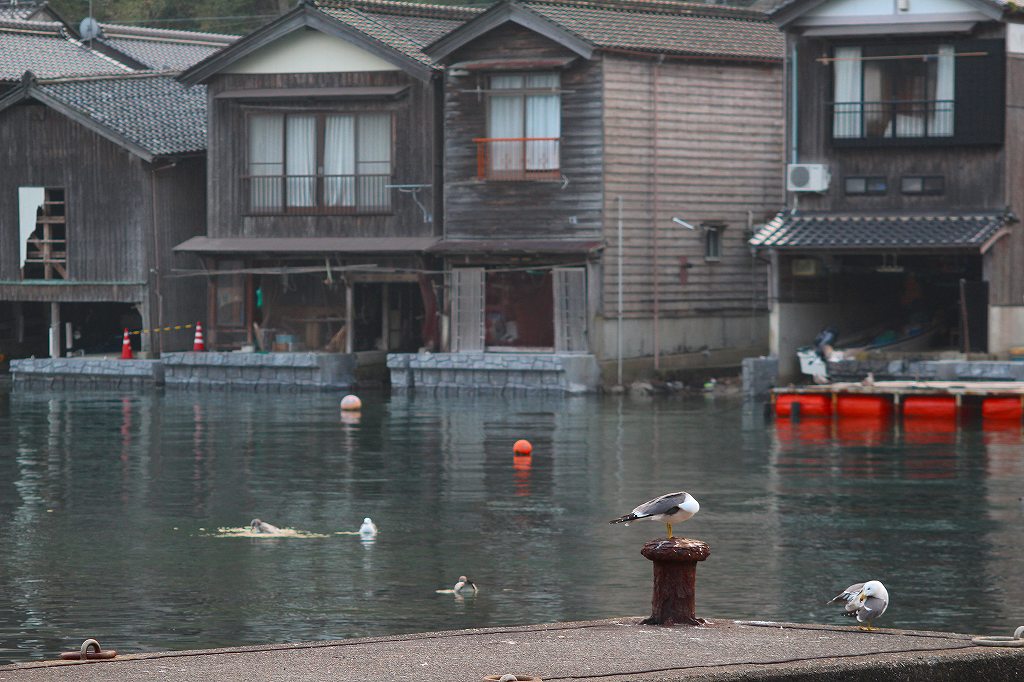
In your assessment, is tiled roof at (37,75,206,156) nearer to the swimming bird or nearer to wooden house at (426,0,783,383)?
wooden house at (426,0,783,383)

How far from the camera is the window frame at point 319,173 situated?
41.7 metres

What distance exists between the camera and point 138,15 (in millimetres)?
67125

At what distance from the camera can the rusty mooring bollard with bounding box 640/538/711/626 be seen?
1162cm

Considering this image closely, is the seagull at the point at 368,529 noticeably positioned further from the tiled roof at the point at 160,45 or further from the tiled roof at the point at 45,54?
the tiled roof at the point at 160,45

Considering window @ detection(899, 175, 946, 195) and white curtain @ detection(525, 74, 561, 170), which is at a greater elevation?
white curtain @ detection(525, 74, 561, 170)

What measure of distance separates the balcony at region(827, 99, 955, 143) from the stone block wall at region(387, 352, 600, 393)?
7.34 meters

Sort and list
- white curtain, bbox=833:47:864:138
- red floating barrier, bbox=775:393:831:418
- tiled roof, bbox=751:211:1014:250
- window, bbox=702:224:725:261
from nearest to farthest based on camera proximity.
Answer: red floating barrier, bbox=775:393:831:418 → tiled roof, bbox=751:211:1014:250 → white curtain, bbox=833:47:864:138 → window, bbox=702:224:725:261

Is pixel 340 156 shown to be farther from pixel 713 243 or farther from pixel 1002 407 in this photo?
pixel 1002 407

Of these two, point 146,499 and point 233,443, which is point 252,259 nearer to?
point 233,443

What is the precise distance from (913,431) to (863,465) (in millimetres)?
4536

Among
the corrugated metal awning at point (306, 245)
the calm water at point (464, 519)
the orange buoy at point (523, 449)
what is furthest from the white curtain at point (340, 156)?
the orange buoy at point (523, 449)

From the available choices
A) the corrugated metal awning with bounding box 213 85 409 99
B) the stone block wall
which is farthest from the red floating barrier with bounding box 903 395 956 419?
the corrugated metal awning with bounding box 213 85 409 99

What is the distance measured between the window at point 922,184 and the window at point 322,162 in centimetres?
1185

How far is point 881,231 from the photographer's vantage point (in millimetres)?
35969
